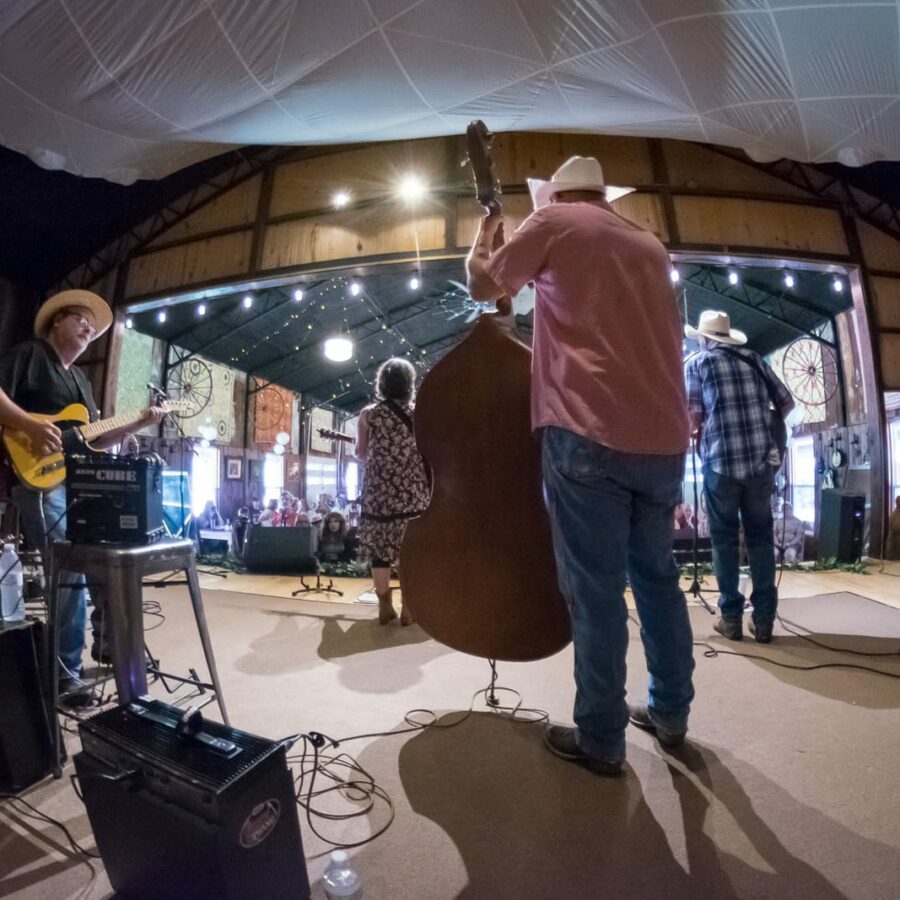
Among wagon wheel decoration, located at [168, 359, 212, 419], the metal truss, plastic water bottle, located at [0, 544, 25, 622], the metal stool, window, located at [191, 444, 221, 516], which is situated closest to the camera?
the metal stool

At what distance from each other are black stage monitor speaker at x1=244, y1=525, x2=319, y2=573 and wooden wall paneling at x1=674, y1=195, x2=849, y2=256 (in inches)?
185

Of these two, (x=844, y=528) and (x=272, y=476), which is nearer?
(x=844, y=528)

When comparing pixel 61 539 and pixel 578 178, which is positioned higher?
pixel 578 178

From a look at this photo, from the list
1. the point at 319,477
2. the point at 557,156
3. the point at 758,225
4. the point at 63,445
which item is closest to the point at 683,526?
the point at 758,225

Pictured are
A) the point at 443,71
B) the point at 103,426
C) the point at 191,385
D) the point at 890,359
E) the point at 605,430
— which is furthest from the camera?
the point at 191,385

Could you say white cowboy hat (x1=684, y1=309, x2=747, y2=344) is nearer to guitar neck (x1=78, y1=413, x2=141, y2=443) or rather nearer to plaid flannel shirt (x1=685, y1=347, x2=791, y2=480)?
plaid flannel shirt (x1=685, y1=347, x2=791, y2=480)

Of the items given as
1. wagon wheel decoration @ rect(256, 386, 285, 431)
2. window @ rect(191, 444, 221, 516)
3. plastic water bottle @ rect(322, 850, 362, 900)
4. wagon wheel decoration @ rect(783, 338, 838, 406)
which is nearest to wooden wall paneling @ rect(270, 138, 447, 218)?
plastic water bottle @ rect(322, 850, 362, 900)

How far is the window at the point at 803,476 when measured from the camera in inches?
344

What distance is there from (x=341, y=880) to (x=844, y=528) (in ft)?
19.3

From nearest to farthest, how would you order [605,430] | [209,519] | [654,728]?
1. [605,430]
2. [654,728]
3. [209,519]

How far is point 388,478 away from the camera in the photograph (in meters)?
3.18

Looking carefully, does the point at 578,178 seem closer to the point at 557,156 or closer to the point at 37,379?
the point at 37,379

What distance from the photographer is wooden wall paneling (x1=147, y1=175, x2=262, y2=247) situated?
573 centimetres

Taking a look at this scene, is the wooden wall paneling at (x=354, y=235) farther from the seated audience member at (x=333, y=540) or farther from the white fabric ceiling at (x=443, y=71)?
the seated audience member at (x=333, y=540)
